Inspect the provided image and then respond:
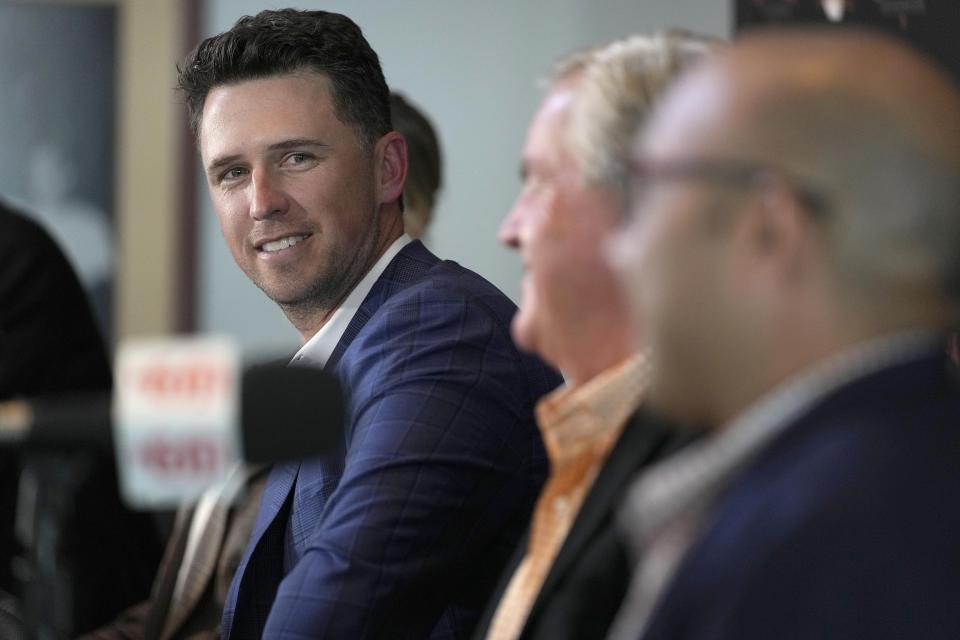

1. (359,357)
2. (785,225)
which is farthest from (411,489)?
(785,225)

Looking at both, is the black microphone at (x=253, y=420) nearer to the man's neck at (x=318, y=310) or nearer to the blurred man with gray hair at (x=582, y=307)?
the blurred man with gray hair at (x=582, y=307)

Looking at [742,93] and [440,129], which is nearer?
[742,93]

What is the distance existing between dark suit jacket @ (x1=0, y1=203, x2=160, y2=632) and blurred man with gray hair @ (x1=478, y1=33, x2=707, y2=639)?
1197mm

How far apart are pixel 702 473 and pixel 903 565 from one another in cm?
14

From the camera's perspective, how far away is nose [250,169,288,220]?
6.64 feet

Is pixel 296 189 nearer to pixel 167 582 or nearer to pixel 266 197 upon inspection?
pixel 266 197

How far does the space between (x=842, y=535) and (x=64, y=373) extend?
6.85 feet

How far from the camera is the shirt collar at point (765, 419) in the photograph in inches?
33.5

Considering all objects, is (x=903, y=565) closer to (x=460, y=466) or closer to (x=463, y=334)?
(x=460, y=466)

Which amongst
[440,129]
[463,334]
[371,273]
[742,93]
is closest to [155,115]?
[440,129]

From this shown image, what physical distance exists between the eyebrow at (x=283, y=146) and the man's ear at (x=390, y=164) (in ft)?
0.31

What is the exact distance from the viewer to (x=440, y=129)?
394 cm

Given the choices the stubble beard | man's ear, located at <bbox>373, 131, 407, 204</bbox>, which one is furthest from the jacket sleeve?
man's ear, located at <bbox>373, 131, 407, 204</bbox>

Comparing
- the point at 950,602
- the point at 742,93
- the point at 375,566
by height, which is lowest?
the point at 375,566
